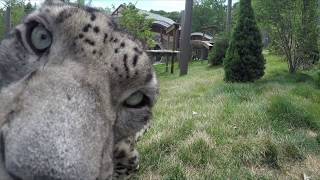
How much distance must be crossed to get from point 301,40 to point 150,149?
12500mm

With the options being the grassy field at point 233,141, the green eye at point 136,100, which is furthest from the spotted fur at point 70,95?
the grassy field at point 233,141

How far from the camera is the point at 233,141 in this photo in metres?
7.73

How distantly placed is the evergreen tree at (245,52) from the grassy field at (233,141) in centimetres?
537

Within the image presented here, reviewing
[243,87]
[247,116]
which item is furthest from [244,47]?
[247,116]

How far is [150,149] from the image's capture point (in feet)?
23.3

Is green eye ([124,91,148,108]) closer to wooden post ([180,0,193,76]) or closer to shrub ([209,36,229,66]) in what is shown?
wooden post ([180,0,193,76])

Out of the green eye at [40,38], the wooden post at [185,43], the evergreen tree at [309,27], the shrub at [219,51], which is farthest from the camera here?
the shrub at [219,51]

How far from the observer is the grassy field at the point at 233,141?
257 inches

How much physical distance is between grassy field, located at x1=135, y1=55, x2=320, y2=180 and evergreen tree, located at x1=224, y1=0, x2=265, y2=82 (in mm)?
5371

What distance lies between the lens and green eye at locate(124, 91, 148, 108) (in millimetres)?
2523

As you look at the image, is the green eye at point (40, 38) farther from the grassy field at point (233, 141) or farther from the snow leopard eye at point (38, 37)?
the grassy field at point (233, 141)

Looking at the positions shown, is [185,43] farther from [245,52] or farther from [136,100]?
[136,100]

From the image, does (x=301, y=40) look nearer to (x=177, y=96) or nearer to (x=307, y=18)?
(x=307, y=18)

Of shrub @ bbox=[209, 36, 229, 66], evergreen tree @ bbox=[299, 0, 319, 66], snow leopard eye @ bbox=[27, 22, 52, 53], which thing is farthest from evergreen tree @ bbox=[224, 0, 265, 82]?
snow leopard eye @ bbox=[27, 22, 52, 53]
